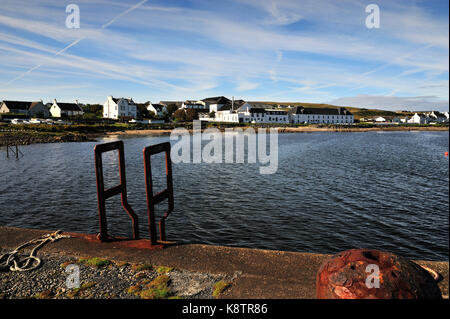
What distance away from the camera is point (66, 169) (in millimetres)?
34781

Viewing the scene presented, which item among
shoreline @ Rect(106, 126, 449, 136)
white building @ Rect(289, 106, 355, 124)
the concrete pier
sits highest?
A: white building @ Rect(289, 106, 355, 124)

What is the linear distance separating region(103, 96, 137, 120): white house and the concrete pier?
116 metres

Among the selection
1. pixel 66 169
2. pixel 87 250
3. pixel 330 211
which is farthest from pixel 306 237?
pixel 66 169

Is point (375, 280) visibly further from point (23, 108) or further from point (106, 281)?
point (23, 108)

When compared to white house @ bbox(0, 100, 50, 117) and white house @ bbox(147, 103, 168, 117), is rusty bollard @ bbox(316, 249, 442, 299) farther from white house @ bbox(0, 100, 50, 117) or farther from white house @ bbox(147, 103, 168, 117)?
white house @ bbox(147, 103, 168, 117)

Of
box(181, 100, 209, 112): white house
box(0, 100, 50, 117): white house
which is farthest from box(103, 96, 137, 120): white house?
box(181, 100, 209, 112): white house

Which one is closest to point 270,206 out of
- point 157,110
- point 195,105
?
point 157,110

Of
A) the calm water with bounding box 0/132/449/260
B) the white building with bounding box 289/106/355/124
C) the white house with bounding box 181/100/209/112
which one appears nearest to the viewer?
the calm water with bounding box 0/132/449/260

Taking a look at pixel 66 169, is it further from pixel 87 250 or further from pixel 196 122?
pixel 196 122

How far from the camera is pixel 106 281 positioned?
26.5 feet

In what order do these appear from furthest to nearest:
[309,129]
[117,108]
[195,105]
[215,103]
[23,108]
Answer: [195,105] < [215,103] < [309,129] < [117,108] < [23,108]

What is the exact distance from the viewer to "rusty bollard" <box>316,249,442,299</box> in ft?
16.1

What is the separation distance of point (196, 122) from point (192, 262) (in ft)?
386

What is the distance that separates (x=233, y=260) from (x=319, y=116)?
17190 cm
